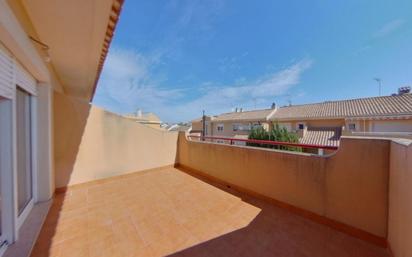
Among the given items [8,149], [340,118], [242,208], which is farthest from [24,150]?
[340,118]

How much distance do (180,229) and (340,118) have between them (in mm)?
14280

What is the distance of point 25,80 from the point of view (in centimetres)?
221

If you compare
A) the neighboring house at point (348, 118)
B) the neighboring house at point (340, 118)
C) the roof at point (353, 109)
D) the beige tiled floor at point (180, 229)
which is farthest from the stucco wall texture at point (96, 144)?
the roof at point (353, 109)

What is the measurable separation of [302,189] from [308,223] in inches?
19.3

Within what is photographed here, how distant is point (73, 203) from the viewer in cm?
310

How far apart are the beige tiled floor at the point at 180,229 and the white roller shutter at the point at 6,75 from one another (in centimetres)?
181

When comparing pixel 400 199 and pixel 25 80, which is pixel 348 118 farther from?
pixel 25 80

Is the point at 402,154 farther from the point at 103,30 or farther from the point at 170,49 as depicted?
the point at 170,49

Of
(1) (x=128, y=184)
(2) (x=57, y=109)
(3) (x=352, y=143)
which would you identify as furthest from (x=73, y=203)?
(3) (x=352, y=143)

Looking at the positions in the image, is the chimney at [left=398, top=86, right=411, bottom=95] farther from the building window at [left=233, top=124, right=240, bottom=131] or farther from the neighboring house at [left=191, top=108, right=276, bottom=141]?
the building window at [left=233, top=124, right=240, bottom=131]

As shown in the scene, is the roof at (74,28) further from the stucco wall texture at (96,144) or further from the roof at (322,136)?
the roof at (322,136)

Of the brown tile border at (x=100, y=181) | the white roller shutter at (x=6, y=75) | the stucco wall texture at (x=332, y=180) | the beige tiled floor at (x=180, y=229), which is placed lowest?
the beige tiled floor at (x=180, y=229)

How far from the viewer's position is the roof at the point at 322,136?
11.3 meters

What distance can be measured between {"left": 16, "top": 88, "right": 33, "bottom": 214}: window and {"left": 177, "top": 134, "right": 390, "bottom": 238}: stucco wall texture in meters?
3.76
